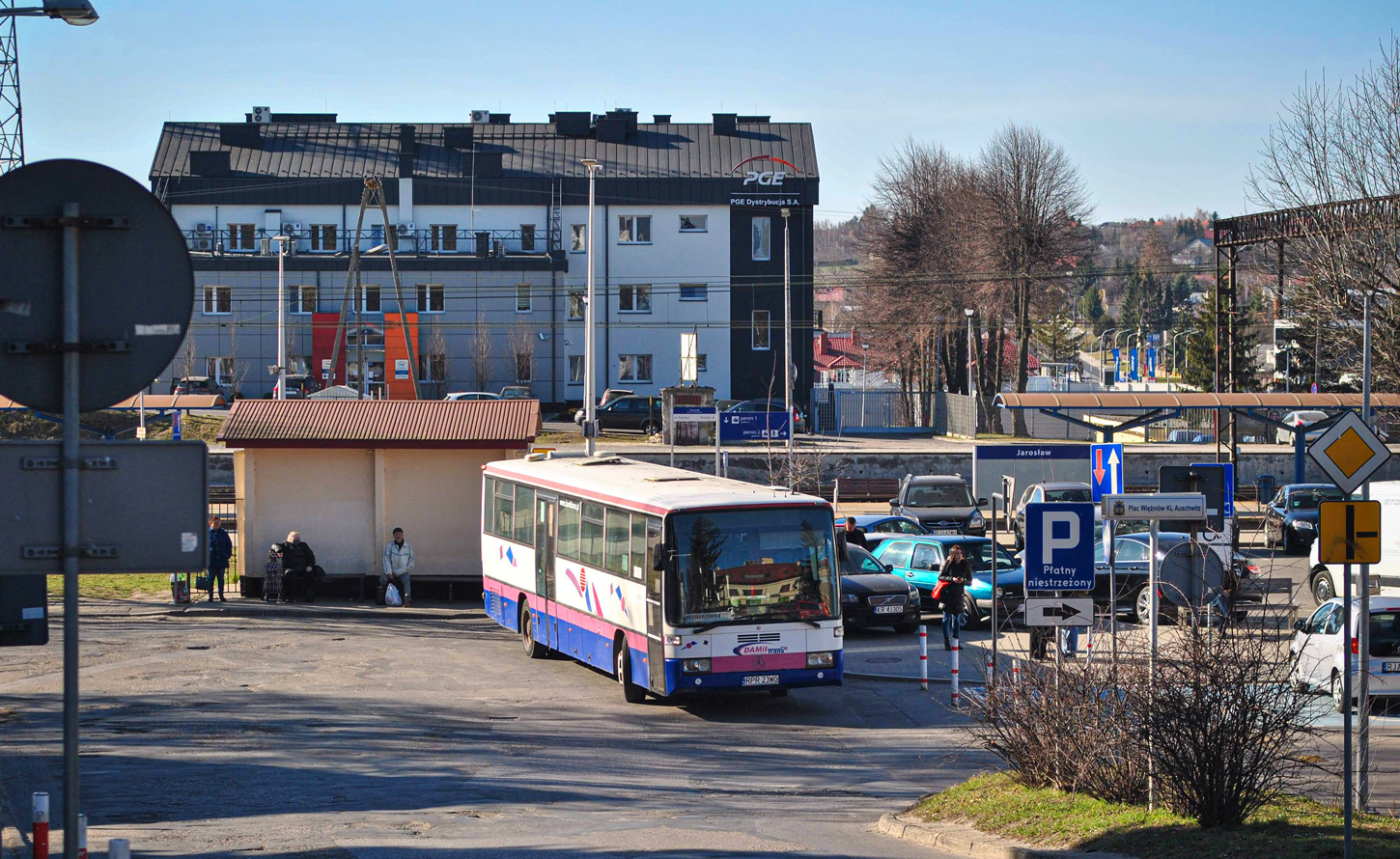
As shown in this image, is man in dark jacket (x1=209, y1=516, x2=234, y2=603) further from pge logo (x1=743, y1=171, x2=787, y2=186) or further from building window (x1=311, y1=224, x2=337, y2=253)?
pge logo (x1=743, y1=171, x2=787, y2=186)

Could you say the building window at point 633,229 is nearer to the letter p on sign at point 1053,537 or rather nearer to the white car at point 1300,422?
the white car at point 1300,422

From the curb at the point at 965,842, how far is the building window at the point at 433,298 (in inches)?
2321

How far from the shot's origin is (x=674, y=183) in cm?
6944

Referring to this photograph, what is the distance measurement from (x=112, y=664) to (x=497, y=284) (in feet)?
160

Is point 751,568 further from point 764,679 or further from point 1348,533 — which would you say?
point 1348,533

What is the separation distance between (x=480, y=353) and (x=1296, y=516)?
4045 centimetres

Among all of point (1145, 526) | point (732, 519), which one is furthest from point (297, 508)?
point (1145, 526)

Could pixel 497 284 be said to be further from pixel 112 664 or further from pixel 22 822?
pixel 22 822

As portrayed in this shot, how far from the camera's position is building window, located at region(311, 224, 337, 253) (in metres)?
68.9

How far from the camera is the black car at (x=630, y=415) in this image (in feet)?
191

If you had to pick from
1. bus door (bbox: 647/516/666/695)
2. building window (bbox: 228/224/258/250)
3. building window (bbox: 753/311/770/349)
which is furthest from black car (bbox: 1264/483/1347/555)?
building window (bbox: 228/224/258/250)

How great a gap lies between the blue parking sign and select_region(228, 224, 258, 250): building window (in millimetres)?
61275

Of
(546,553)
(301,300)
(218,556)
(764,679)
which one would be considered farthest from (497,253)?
(764,679)

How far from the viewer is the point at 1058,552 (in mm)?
14070
